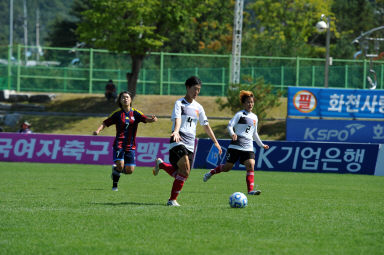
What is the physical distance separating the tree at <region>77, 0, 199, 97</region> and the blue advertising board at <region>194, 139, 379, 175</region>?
17.3m

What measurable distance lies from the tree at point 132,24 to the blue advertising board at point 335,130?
11782 millimetres

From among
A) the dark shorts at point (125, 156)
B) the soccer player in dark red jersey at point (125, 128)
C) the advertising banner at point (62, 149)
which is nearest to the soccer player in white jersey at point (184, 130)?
the soccer player in dark red jersey at point (125, 128)

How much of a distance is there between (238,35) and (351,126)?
10.5 metres

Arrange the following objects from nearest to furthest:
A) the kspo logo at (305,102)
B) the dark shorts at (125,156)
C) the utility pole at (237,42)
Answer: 1. the dark shorts at (125,156)
2. the kspo logo at (305,102)
3. the utility pole at (237,42)

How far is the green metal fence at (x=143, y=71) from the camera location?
40.8 m

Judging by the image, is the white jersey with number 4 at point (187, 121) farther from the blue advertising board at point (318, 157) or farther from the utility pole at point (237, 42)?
the utility pole at point (237, 42)

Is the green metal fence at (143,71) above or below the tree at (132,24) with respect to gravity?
below

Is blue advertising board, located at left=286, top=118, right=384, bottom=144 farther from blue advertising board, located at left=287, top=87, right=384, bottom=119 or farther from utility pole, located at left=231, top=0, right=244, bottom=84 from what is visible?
utility pole, located at left=231, top=0, right=244, bottom=84

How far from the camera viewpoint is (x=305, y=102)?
30.5 meters

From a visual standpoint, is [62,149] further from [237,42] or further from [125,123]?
[237,42]

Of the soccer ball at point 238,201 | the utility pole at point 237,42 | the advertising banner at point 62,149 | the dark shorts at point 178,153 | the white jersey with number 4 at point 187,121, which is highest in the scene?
the utility pole at point 237,42

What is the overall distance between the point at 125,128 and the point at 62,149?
1188cm

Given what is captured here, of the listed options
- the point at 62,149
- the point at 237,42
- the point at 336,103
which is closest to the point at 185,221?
the point at 62,149

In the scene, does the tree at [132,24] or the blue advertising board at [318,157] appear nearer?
the blue advertising board at [318,157]
